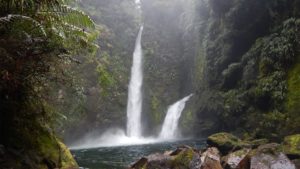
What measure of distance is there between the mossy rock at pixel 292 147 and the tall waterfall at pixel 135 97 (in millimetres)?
25009

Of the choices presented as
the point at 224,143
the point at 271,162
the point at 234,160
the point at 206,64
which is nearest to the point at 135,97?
the point at 206,64

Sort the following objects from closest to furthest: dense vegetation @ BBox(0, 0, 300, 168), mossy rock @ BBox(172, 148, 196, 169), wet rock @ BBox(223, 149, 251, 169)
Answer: dense vegetation @ BBox(0, 0, 300, 168) → mossy rock @ BBox(172, 148, 196, 169) → wet rock @ BBox(223, 149, 251, 169)

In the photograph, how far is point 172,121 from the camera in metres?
35.5

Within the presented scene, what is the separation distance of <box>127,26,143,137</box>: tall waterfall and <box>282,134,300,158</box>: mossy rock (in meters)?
25.0

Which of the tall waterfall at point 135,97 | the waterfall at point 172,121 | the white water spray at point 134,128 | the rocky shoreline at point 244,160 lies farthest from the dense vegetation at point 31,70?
the tall waterfall at point 135,97

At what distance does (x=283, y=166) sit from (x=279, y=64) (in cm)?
1320

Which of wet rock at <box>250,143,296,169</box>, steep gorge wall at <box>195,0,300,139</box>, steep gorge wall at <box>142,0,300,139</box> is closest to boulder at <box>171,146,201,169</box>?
wet rock at <box>250,143,296,169</box>

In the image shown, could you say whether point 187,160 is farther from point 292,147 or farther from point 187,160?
point 292,147

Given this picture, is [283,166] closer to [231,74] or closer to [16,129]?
[16,129]

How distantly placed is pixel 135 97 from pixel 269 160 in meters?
29.1

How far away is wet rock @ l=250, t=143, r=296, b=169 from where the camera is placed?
30.5 feet

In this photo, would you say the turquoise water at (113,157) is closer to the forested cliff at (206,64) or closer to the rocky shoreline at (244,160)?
the rocky shoreline at (244,160)

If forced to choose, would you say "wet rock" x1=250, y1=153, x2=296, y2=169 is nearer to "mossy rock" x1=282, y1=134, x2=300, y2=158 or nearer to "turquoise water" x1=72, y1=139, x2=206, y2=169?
"mossy rock" x1=282, y1=134, x2=300, y2=158

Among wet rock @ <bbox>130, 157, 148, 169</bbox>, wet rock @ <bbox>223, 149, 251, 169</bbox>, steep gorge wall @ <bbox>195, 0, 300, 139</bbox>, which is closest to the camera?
wet rock @ <bbox>223, 149, 251, 169</bbox>
